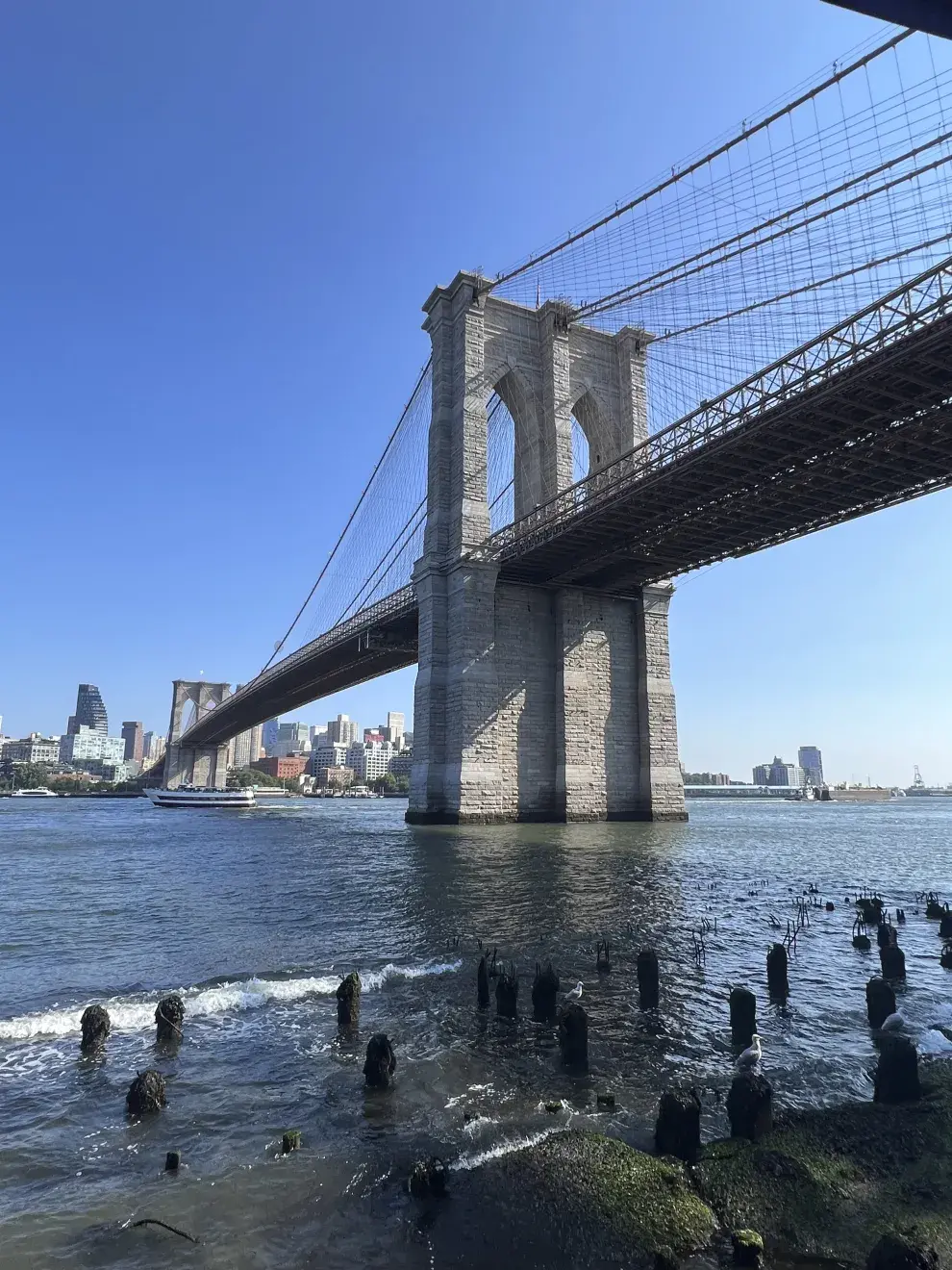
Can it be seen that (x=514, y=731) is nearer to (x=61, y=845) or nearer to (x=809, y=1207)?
(x=61, y=845)

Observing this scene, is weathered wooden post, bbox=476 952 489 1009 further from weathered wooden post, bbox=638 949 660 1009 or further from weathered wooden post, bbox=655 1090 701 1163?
weathered wooden post, bbox=655 1090 701 1163

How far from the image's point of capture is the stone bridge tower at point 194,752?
102m

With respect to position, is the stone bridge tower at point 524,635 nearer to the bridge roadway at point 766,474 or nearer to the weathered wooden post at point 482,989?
the bridge roadway at point 766,474

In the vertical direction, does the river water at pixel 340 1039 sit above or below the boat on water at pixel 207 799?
below

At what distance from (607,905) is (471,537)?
24361mm

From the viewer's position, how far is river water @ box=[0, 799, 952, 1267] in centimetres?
429

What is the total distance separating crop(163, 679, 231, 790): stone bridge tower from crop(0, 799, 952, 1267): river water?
89.4 metres

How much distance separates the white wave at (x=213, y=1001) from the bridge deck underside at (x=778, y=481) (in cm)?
2021

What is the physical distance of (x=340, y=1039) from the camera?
7020 mm

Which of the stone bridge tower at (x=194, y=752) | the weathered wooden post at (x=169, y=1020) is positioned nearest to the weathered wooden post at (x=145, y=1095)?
the weathered wooden post at (x=169, y=1020)

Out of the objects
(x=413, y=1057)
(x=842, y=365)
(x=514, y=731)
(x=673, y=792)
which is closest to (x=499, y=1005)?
(x=413, y=1057)

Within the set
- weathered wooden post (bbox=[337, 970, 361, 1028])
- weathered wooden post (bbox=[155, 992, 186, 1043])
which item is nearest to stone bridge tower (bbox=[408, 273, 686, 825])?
weathered wooden post (bbox=[337, 970, 361, 1028])

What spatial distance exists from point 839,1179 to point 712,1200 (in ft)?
2.51

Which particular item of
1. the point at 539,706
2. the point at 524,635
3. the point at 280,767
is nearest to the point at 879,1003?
the point at 539,706
